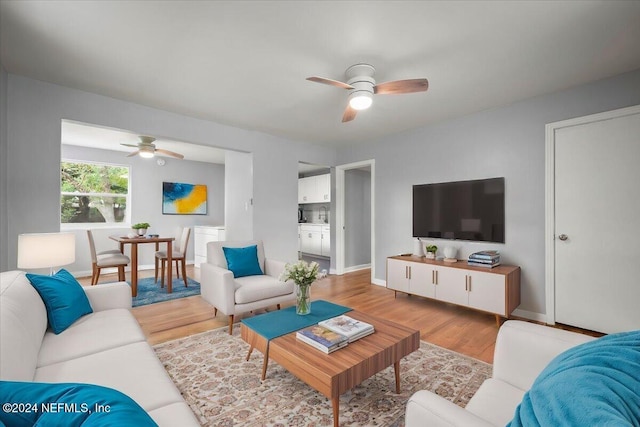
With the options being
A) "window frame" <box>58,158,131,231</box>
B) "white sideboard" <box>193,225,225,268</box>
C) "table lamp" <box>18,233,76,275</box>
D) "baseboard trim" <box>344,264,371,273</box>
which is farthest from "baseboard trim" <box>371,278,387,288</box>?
"window frame" <box>58,158,131,231</box>

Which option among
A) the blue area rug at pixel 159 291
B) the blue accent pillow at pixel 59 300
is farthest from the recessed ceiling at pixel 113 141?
the blue accent pillow at pixel 59 300

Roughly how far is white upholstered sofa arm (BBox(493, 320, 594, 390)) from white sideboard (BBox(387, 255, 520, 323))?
1.89 metres

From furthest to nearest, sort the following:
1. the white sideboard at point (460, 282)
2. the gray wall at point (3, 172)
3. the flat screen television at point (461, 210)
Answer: the flat screen television at point (461, 210), the white sideboard at point (460, 282), the gray wall at point (3, 172)

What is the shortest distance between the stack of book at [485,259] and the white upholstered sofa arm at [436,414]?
9.04 ft

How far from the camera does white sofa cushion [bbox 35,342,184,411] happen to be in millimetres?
1197

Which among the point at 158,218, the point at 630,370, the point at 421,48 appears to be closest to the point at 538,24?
the point at 421,48

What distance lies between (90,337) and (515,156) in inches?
167

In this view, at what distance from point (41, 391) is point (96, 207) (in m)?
6.03

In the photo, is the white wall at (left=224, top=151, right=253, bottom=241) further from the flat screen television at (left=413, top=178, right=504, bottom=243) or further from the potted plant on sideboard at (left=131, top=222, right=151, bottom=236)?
the flat screen television at (left=413, top=178, right=504, bottom=243)

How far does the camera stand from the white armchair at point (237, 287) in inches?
110

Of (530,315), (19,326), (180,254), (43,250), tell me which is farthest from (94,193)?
(530,315)

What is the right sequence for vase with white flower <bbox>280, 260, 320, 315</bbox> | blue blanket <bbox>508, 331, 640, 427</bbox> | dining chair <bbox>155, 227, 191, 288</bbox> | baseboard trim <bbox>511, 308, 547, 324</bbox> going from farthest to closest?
dining chair <bbox>155, 227, 191, 288</bbox> < baseboard trim <bbox>511, 308, 547, 324</bbox> < vase with white flower <bbox>280, 260, 320, 315</bbox> < blue blanket <bbox>508, 331, 640, 427</bbox>

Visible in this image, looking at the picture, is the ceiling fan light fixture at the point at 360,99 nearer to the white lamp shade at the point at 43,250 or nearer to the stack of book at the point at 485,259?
the stack of book at the point at 485,259

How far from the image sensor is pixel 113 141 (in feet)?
16.4
